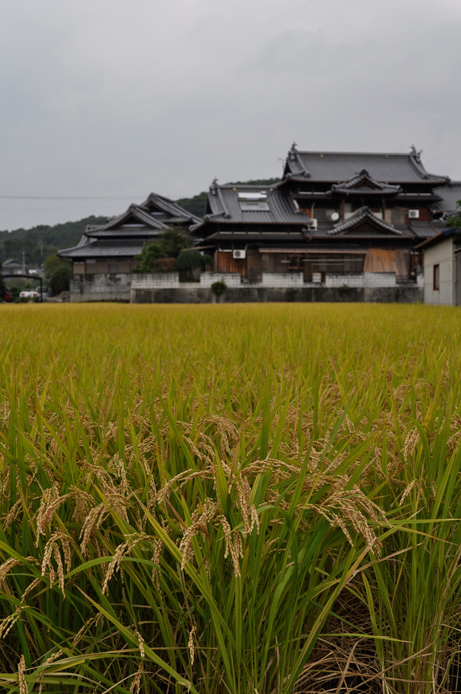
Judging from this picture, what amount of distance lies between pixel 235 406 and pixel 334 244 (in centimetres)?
2867

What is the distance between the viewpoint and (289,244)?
95.3ft

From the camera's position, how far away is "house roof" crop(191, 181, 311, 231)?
28516 millimetres

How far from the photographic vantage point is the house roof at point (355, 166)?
31.6 meters

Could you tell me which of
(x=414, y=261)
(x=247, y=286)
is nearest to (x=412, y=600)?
(x=247, y=286)

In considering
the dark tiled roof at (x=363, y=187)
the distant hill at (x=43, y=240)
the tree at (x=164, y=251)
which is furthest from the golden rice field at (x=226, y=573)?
the distant hill at (x=43, y=240)

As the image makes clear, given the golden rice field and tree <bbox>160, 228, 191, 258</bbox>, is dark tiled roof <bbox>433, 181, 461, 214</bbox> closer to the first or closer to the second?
tree <bbox>160, 228, 191, 258</bbox>

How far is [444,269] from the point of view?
45.2 ft

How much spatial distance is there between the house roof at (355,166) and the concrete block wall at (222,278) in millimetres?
9463

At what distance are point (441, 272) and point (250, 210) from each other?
17.5 metres

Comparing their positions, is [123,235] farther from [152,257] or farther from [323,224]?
[323,224]

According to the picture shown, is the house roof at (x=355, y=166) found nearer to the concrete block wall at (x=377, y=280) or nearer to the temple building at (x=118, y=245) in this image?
the concrete block wall at (x=377, y=280)

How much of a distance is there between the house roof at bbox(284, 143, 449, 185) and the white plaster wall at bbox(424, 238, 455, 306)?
1704 centimetres

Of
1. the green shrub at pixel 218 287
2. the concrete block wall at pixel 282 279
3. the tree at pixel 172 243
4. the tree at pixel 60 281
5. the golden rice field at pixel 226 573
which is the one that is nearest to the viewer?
the golden rice field at pixel 226 573

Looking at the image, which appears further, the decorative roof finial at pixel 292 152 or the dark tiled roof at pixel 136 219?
the dark tiled roof at pixel 136 219
